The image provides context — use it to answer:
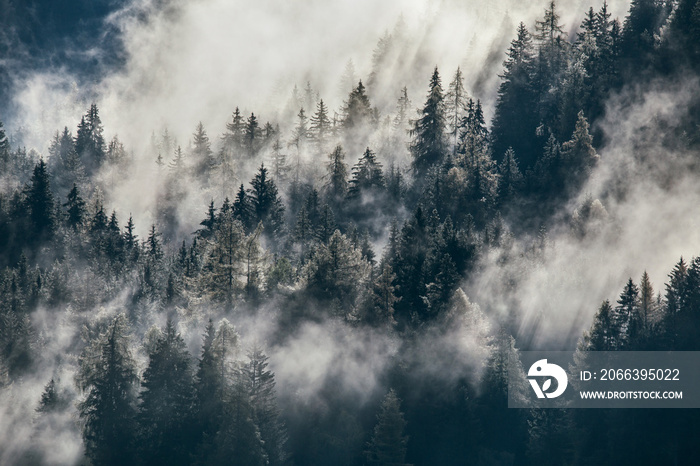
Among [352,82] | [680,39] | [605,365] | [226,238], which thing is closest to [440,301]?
[605,365]

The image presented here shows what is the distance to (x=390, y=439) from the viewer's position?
74125 mm

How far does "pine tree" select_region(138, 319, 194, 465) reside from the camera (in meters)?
71.8

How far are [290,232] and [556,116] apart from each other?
42026 millimetres

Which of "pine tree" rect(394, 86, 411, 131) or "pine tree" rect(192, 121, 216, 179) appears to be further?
"pine tree" rect(192, 121, 216, 179)

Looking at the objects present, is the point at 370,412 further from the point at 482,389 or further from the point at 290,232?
the point at 290,232

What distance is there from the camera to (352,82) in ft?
613

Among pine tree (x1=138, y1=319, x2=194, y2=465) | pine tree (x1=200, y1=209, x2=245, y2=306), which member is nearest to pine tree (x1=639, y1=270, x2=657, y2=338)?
pine tree (x1=200, y1=209, x2=245, y2=306)

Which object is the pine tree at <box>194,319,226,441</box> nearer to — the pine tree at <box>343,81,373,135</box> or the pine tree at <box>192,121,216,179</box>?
the pine tree at <box>343,81,373,135</box>

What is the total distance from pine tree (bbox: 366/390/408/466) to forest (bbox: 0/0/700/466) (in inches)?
7.4

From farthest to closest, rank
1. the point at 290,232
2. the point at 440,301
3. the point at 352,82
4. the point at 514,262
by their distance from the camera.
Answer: the point at 352,82 < the point at 290,232 < the point at 514,262 < the point at 440,301

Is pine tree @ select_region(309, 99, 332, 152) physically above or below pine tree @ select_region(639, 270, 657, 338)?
above

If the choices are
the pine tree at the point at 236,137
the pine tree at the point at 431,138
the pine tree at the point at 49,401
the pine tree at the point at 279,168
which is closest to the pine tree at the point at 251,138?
the pine tree at the point at 236,137

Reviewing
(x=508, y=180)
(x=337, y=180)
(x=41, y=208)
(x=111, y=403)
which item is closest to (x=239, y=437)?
(x=111, y=403)

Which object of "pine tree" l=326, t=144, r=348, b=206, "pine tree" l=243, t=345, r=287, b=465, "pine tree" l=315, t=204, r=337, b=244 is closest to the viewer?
"pine tree" l=243, t=345, r=287, b=465
